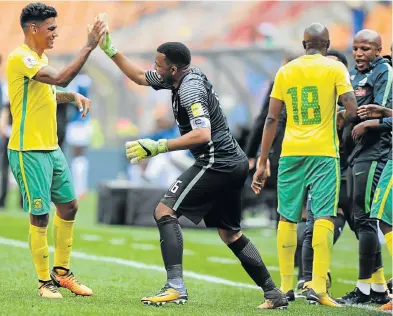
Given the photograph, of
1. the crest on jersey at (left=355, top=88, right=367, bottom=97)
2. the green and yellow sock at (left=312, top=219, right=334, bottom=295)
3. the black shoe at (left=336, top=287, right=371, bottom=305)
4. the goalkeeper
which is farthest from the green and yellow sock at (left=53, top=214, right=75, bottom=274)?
the crest on jersey at (left=355, top=88, right=367, bottom=97)

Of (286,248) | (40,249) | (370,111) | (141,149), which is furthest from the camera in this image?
(286,248)

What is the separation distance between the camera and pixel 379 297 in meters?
8.58

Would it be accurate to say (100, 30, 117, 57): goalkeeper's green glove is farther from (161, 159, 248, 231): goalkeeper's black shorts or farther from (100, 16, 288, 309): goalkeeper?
(161, 159, 248, 231): goalkeeper's black shorts

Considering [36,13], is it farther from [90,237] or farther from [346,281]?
[90,237]

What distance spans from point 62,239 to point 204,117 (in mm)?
1580

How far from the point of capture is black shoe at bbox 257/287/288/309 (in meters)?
7.52

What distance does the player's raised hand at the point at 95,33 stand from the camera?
23.3ft

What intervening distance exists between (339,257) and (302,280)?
12.5 feet

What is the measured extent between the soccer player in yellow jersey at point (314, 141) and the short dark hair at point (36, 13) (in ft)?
5.95

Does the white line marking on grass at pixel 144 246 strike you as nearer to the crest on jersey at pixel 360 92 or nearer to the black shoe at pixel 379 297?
the black shoe at pixel 379 297

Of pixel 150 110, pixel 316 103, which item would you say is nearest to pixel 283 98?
pixel 316 103

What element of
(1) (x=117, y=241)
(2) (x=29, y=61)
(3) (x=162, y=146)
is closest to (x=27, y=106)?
(2) (x=29, y=61)

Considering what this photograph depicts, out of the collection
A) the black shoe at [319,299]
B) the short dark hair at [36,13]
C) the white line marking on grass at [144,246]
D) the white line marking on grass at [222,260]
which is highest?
the short dark hair at [36,13]

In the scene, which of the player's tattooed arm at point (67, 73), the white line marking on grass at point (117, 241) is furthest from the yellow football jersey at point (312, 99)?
the white line marking on grass at point (117, 241)
